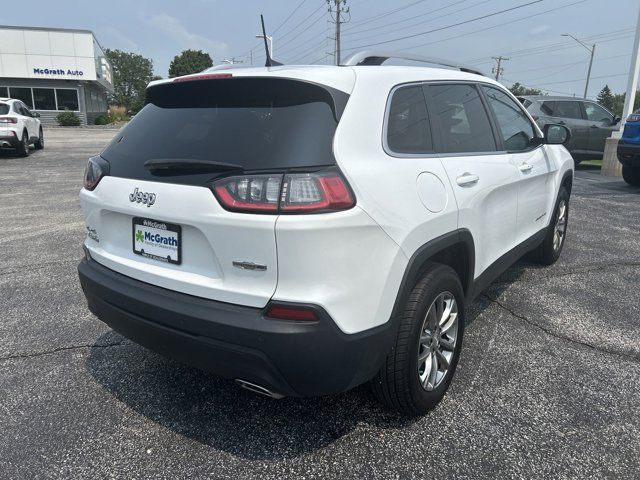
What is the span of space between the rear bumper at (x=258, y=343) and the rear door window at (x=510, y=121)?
204cm

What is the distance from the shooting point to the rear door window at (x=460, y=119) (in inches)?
112

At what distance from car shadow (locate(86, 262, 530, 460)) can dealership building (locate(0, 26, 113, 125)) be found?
134 ft

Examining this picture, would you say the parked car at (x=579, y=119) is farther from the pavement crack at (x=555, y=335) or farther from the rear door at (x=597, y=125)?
the pavement crack at (x=555, y=335)

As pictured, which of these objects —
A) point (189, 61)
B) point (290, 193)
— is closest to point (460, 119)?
point (290, 193)

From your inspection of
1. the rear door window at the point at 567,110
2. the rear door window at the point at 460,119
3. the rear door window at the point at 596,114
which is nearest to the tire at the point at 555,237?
the rear door window at the point at 460,119

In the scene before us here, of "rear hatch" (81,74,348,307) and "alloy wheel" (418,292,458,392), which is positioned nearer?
"rear hatch" (81,74,348,307)

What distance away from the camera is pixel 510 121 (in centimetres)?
381

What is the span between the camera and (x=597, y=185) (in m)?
11.0

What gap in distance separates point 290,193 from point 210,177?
38cm

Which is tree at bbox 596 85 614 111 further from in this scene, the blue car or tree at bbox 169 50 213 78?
the blue car

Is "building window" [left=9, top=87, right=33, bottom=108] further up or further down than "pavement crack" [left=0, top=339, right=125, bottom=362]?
further up

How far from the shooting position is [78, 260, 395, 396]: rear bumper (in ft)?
6.62

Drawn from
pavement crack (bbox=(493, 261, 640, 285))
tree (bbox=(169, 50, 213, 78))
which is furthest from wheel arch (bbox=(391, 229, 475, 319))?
tree (bbox=(169, 50, 213, 78))

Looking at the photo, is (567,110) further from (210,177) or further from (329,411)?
(210,177)
